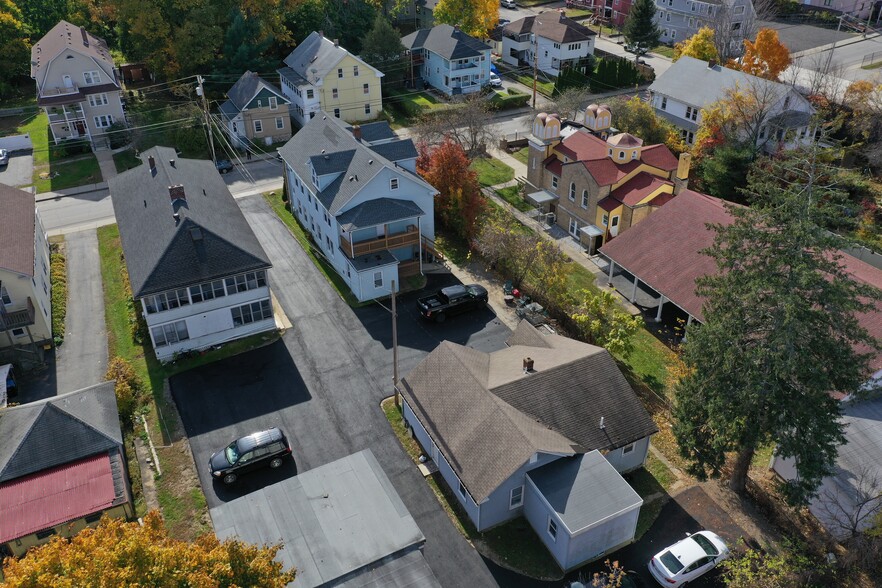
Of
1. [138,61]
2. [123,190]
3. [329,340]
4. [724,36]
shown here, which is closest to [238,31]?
[138,61]

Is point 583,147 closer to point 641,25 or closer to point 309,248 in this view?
point 309,248

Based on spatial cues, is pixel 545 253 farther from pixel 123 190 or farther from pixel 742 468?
pixel 123 190

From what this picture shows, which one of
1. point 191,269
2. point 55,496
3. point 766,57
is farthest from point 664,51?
point 55,496

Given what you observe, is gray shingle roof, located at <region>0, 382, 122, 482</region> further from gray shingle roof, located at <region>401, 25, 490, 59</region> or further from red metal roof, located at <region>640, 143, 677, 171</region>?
gray shingle roof, located at <region>401, 25, 490, 59</region>

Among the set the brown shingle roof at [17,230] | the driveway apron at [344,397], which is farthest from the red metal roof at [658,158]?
the brown shingle roof at [17,230]

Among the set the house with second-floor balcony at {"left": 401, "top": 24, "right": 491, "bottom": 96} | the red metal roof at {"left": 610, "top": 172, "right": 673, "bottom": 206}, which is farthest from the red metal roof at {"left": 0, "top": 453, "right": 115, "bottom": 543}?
the house with second-floor balcony at {"left": 401, "top": 24, "right": 491, "bottom": 96}
